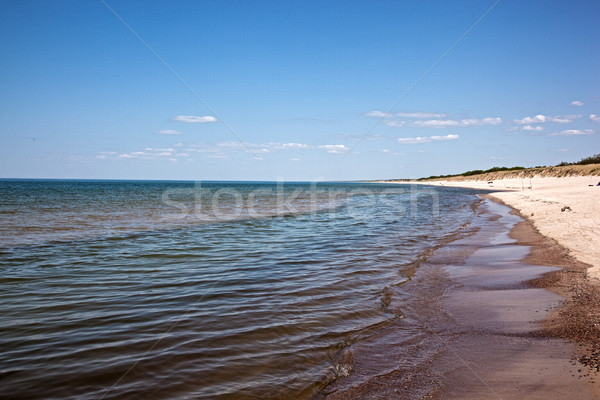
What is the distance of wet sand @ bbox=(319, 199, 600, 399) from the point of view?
3.37 m

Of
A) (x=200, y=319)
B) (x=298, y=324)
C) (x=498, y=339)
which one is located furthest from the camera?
(x=200, y=319)

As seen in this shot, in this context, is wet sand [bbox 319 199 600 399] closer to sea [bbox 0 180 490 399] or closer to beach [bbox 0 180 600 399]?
beach [bbox 0 180 600 399]

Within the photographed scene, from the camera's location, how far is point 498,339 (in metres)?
4.48

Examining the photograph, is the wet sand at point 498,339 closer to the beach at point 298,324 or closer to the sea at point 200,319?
the beach at point 298,324

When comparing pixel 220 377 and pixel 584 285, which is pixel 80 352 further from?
pixel 584 285

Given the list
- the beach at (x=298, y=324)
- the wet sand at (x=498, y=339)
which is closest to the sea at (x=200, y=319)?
the beach at (x=298, y=324)

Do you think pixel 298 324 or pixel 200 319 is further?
→ pixel 200 319

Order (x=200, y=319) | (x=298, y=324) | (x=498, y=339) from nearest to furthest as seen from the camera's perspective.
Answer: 1. (x=498, y=339)
2. (x=298, y=324)
3. (x=200, y=319)

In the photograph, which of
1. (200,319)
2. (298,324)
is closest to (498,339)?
(298,324)

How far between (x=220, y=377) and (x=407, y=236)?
11322 millimetres

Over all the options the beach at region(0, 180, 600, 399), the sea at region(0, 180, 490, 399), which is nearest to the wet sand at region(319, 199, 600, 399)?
the beach at region(0, 180, 600, 399)

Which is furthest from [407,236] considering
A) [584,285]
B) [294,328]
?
[294,328]

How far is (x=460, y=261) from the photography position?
30.5 feet

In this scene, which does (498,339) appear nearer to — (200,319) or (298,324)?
(298,324)
